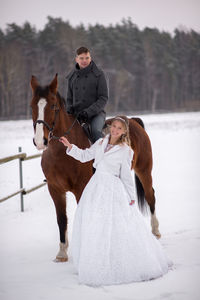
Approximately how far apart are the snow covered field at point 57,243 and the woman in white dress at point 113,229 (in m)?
0.13

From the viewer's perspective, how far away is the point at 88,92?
400cm

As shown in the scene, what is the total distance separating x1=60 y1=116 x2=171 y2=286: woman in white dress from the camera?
2910 mm

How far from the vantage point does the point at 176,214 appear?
5.58 m

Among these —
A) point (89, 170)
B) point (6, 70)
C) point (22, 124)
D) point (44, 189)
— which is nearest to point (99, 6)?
point (89, 170)

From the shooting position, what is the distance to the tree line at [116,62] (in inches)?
663

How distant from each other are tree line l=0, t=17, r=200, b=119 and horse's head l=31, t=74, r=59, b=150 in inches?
349

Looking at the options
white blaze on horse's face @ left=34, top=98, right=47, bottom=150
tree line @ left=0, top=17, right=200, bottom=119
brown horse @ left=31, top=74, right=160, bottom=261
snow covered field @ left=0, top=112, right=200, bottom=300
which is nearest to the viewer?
snow covered field @ left=0, top=112, right=200, bottom=300

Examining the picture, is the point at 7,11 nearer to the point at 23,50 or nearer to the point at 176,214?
the point at 176,214

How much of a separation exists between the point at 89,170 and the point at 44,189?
4.69 m

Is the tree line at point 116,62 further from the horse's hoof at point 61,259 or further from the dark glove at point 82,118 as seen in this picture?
the horse's hoof at point 61,259

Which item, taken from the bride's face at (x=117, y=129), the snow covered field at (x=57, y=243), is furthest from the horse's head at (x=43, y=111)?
the snow covered field at (x=57, y=243)

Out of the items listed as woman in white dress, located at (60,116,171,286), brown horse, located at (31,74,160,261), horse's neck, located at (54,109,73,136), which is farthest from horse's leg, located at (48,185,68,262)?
horse's neck, located at (54,109,73,136)

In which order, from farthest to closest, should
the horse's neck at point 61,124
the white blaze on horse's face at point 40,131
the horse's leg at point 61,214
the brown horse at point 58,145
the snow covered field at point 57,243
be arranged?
the horse's leg at point 61,214 → the horse's neck at point 61,124 → the brown horse at point 58,145 → the white blaze on horse's face at point 40,131 → the snow covered field at point 57,243

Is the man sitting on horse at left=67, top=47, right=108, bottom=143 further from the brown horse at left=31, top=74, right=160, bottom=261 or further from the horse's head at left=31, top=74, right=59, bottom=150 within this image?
the horse's head at left=31, top=74, right=59, bottom=150
